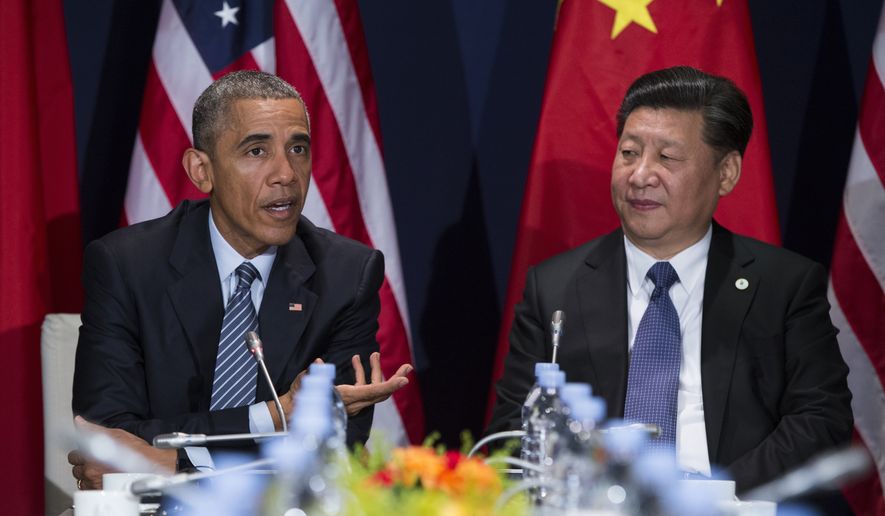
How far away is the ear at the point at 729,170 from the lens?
3137 millimetres

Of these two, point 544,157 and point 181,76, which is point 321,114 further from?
point 544,157

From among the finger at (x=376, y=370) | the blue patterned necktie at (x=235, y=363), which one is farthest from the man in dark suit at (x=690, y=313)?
the blue patterned necktie at (x=235, y=363)

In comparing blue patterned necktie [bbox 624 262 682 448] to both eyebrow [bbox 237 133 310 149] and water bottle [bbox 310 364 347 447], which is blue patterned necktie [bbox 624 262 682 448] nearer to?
eyebrow [bbox 237 133 310 149]

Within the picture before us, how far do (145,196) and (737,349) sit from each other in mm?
1914

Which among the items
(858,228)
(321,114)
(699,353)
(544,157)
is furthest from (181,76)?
(858,228)

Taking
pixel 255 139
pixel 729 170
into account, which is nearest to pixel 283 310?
pixel 255 139

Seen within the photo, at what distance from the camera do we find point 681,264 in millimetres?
3049

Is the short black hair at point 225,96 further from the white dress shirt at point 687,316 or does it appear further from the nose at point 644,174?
the white dress shirt at point 687,316

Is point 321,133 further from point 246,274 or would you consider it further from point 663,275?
point 663,275

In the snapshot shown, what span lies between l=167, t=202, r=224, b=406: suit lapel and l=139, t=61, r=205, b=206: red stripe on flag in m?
0.73

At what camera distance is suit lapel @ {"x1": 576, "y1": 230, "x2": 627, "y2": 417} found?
115 inches

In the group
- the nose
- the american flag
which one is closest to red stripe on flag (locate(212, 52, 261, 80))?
the american flag

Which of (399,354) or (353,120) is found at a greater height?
(353,120)

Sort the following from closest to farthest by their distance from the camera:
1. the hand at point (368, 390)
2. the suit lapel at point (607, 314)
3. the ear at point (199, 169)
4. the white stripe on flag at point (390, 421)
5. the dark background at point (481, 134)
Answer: the hand at point (368, 390), the suit lapel at point (607, 314), the ear at point (199, 169), the white stripe on flag at point (390, 421), the dark background at point (481, 134)
